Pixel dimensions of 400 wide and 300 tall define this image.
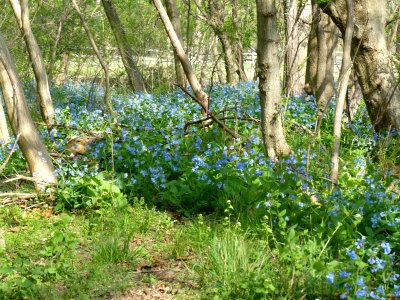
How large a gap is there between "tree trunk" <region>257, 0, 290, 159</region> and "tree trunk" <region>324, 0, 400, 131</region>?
1949 mm

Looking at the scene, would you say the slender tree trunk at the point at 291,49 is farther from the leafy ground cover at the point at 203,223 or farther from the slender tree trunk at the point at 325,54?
the leafy ground cover at the point at 203,223

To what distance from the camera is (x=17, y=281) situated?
331cm

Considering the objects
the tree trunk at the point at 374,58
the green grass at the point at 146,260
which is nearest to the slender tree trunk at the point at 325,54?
the tree trunk at the point at 374,58

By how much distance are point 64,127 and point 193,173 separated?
2596mm

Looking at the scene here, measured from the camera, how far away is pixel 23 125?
5215 millimetres

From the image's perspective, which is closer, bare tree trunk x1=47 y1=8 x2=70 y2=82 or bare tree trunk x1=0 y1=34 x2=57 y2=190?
bare tree trunk x1=0 y1=34 x2=57 y2=190

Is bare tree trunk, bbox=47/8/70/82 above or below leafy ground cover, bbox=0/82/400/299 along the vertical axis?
above

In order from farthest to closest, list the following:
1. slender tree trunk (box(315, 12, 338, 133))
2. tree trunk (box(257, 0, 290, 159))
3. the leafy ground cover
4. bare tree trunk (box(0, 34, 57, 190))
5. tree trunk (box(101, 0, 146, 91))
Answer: tree trunk (box(101, 0, 146, 91))
slender tree trunk (box(315, 12, 338, 133))
bare tree trunk (box(0, 34, 57, 190))
tree trunk (box(257, 0, 290, 159))
the leafy ground cover

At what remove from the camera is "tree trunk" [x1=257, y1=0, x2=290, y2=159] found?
4.73 meters

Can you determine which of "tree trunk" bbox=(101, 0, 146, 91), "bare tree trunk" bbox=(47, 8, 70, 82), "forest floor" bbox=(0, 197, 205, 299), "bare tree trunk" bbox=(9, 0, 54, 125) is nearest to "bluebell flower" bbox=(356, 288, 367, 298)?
"forest floor" bbox=(0, 197, 205, 299)

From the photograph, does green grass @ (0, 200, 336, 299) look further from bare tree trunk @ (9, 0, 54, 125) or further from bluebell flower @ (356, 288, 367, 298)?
bare tree trunk @ (9, 0, 54, 125)

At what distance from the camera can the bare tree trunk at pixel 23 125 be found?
5.18 m

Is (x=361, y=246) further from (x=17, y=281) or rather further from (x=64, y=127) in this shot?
(x=64, y=127)

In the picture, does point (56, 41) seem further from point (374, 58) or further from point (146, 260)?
point (146, 260)
